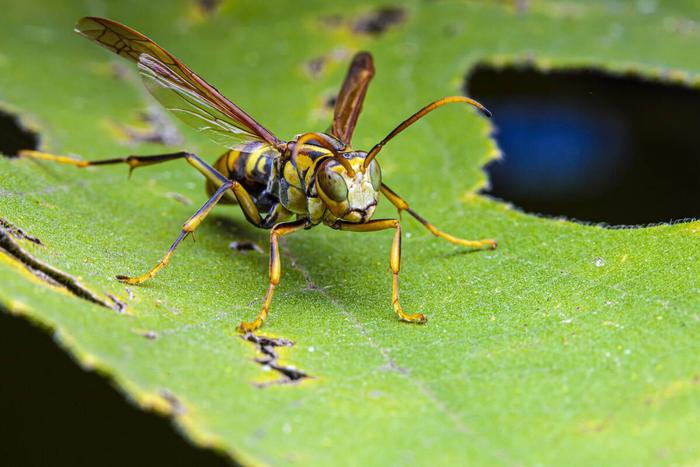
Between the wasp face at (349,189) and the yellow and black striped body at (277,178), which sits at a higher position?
the wasp face at (349,189)

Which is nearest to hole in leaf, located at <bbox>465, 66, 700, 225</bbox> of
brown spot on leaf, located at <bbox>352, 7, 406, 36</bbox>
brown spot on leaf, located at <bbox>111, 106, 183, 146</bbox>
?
brown spot on leaf, located at <bbox>352, 7, 406, 36</bbox>

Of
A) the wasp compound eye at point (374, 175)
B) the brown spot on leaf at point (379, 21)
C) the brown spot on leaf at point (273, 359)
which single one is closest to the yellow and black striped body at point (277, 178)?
the wasp compound eye at point (374, 175)

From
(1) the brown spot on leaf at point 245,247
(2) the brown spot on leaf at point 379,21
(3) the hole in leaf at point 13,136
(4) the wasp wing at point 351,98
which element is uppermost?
(2) the brown spot on leaf at point 379,21

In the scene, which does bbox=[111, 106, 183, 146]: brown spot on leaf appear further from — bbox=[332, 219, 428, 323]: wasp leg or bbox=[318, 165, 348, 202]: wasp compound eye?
bbox=[318, 165, 348, 202]: wasp compound eye

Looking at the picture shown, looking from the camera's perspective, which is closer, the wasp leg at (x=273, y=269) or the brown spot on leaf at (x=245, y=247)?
the wasp leg at (x=273, y=269)

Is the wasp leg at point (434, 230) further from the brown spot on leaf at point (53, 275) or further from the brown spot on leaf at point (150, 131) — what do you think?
the brown spot on leaf at point (150, 131)

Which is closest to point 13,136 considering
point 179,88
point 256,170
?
point 179,88

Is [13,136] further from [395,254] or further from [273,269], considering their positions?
[395,254]
